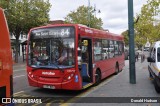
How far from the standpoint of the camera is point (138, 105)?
8.47 meters

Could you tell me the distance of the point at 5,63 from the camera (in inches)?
195

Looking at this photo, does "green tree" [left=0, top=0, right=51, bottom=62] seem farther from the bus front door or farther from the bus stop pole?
the bus front door

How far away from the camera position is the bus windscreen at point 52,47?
10164 millimetres

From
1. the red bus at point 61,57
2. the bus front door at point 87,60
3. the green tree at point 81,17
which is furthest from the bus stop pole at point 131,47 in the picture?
the green tree at point 81,17

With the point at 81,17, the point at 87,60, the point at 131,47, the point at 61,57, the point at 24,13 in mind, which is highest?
the point at 81,17

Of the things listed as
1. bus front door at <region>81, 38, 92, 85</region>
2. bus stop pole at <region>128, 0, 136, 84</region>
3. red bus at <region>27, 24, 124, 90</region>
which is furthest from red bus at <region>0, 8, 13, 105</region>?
bus stop pole at <region>128, 0, 136, 84</region>

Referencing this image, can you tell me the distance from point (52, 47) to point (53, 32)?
0.60 metres

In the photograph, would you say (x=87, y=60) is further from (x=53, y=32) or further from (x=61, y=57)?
(x=53, y=32)

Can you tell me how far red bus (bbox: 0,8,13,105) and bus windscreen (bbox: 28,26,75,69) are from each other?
493cm

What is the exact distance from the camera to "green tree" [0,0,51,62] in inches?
1286

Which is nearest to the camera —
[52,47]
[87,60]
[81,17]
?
[52,47]

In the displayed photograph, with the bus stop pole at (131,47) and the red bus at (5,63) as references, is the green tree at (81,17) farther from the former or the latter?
the red bus at (5,63)

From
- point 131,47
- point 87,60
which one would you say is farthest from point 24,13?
point 87,60

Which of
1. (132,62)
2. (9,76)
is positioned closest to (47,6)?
(132,62)
